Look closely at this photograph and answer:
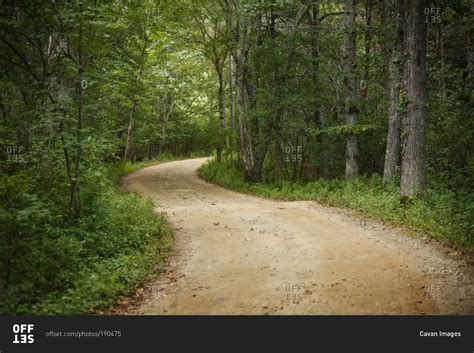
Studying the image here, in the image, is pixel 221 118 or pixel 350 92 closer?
pixel 350 92

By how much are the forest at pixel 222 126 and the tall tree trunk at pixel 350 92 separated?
1.9 inches

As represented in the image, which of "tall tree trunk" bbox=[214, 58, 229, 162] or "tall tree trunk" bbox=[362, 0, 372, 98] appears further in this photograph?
"tall tree trunk" bbox=[214, 58, 229, 162]

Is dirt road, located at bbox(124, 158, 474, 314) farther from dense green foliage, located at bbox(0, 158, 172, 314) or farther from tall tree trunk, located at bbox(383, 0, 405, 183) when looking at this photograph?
tall tree trunk, located at bbox(383, 0, 405, 183)

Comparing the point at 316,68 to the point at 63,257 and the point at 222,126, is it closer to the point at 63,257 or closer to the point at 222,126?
the point at 222,126

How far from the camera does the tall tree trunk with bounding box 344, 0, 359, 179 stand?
56.5 ft

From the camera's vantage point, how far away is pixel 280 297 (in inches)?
274

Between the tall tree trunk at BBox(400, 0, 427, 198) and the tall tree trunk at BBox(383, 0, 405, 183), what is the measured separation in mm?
1280

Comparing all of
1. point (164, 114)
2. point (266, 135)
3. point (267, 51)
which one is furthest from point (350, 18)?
point (164, 114)

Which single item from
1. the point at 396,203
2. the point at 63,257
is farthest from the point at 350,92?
the point at 63,257
